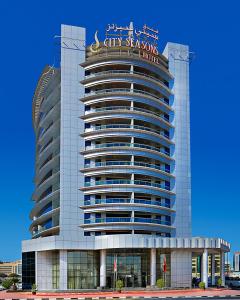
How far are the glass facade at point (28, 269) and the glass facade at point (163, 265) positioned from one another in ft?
71.2

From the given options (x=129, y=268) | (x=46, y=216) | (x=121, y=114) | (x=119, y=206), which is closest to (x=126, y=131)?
(x=121, y=114)

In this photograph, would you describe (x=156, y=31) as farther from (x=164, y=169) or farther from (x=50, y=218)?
(x=50, y=218)

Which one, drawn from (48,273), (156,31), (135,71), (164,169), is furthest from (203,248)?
(156,31)

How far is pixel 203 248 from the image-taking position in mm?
85562

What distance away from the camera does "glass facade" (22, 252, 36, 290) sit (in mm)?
89606

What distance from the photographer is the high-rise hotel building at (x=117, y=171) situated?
3342 inches

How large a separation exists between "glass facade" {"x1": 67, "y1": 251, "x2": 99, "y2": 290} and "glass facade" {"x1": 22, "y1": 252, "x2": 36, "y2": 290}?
8747mm

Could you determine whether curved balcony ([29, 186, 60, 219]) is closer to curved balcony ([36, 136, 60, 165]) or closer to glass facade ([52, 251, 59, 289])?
curved balcony ([36, 136, 60, 165])

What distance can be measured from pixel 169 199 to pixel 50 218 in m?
22.8

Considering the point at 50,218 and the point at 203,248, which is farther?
the point at 50,218

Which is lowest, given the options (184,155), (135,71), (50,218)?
(50,218)

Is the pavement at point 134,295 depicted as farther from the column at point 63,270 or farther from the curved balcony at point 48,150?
the curved balcony at point 48,150

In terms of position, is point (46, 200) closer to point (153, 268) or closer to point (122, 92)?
point (122, 92)

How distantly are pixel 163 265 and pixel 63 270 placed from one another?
16.7m
